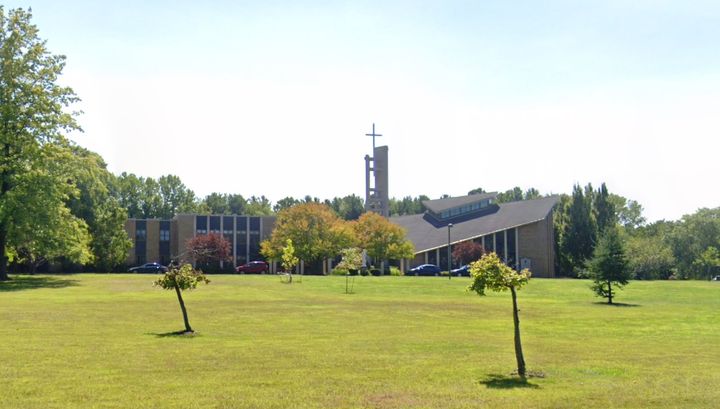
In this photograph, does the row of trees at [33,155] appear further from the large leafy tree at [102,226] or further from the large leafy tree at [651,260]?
the large leafy tree at [651,260]

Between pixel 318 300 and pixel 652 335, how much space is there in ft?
59.8

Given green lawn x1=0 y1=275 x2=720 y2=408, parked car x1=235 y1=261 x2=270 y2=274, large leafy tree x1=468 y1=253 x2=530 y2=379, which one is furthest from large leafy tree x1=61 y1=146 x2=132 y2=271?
large leafy tree x1=468 y1=253 x2=530 y2=379

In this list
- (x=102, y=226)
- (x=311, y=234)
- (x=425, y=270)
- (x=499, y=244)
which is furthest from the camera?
(x=499, y=244)

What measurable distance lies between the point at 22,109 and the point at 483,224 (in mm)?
59374

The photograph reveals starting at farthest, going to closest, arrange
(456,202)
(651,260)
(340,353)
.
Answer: (456,202) → (651,260) → (340,353)

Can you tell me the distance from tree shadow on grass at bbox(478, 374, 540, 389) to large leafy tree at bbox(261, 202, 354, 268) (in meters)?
64.2

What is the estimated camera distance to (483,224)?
3634 inches

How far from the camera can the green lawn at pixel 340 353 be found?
Result: 13.3m

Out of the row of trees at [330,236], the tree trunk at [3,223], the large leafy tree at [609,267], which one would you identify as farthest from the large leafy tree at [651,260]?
the tree trunk at [3,223]

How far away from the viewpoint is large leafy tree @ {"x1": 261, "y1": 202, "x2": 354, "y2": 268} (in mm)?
80062

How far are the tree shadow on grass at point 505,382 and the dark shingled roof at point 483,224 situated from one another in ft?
237

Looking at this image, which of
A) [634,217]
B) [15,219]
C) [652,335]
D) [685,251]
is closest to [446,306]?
[652,335]

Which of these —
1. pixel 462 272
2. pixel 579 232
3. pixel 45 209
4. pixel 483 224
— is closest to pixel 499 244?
pixel 483 224

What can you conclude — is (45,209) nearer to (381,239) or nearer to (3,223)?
(3,223)
